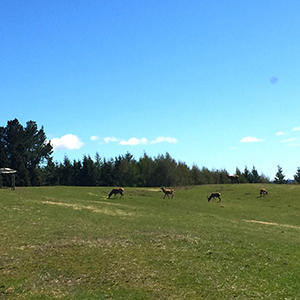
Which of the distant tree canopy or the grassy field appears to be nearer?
the grassy field

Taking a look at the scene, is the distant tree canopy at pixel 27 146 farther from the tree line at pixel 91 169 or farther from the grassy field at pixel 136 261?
the grassy field at pixel 136 261

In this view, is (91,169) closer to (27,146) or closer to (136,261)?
(27,146)

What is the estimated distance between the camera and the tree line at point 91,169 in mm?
94125

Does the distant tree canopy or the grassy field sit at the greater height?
the distant tree canopy

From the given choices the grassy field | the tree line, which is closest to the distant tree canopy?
the tree line

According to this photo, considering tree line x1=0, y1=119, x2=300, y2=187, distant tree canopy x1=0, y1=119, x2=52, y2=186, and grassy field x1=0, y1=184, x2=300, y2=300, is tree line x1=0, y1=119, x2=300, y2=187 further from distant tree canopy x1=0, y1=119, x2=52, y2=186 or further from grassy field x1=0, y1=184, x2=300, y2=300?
grassy field x1=0, y1=184, x2=300, y2=300

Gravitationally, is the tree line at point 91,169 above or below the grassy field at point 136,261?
above

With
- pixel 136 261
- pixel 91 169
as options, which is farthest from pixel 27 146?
pixel 136 261

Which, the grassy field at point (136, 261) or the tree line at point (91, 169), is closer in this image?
the grassy field at point (136, 261)

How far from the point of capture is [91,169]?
99.6 metres

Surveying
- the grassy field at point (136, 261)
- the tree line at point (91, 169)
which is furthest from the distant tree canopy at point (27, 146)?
the grassy field at point (136, 261)

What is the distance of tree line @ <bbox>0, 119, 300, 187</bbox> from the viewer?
309 feet

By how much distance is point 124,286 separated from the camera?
40.1 ft

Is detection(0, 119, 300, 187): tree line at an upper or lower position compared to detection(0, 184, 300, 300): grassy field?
upper
